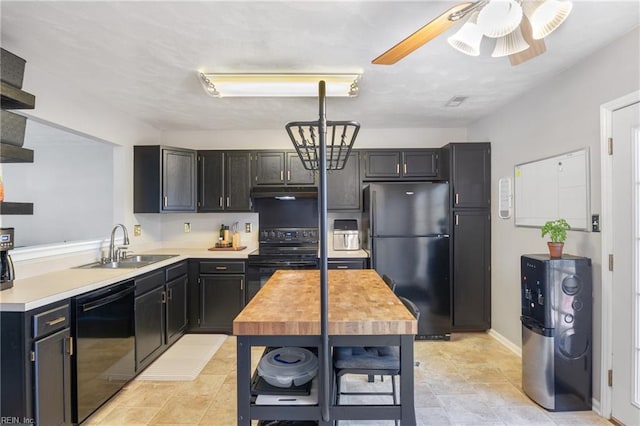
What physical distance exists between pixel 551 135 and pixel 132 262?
3.92 meters

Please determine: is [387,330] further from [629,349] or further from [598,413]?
[598,413]

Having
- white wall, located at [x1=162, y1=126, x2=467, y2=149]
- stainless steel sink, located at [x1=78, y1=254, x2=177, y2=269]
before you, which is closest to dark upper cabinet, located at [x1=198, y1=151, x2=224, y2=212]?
white wall, located at [x1=162, y1=126, x2=467, y2=149]

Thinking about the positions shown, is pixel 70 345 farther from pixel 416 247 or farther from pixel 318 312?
pixel 416 247

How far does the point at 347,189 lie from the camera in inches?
150

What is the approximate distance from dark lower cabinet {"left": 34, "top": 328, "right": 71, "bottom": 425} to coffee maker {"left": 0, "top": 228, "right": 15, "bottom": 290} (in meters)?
0.51

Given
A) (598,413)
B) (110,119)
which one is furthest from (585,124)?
(110,119)

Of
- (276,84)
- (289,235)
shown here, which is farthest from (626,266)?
(289,235)

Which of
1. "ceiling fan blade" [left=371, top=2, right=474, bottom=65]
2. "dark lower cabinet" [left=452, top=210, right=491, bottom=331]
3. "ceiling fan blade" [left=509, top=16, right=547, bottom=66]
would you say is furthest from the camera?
"dark lower cabinet" [left=452, top=210, right=491, bottom=331]

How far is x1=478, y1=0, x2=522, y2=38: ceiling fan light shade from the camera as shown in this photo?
1387 millimetres

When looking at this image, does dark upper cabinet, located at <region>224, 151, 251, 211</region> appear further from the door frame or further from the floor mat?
the door frame

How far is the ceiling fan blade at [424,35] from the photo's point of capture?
49.4 inches

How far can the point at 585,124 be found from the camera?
224cm

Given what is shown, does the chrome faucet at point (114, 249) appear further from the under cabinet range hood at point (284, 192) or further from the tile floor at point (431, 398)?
the under cabinet range hood at point (284, 192)

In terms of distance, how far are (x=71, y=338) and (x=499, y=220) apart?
12.5ft
